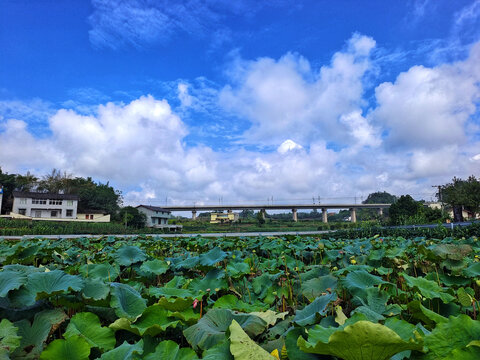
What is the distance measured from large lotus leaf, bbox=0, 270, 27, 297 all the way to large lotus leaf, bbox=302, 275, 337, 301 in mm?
1709

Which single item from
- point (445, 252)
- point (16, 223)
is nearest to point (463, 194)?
point (445, 252)

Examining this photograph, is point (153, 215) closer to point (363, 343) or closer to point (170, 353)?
point (170, 353)

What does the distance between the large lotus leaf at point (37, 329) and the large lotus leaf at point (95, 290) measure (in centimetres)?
17

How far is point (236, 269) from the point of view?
10.2ft

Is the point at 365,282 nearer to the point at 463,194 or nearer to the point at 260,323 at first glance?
the point at 260,323

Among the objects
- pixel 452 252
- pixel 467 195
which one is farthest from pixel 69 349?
pixel 467 195

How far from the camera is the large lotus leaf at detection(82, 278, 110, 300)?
5.48 feet

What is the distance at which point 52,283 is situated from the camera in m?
1.68

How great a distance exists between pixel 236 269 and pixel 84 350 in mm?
2026

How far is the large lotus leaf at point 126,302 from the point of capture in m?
1.60

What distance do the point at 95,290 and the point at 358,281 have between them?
164cm

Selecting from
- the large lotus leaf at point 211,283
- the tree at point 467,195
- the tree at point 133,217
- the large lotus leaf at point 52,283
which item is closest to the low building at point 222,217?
the tree at point 133,217

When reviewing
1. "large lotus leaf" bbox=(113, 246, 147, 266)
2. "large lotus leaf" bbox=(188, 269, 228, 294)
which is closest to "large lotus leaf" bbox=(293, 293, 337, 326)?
"large lotus leaf" bbox=(188, 269, 228, 294)

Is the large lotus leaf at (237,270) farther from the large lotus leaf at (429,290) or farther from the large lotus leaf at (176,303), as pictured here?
the large lotus leaf at (429,290)
